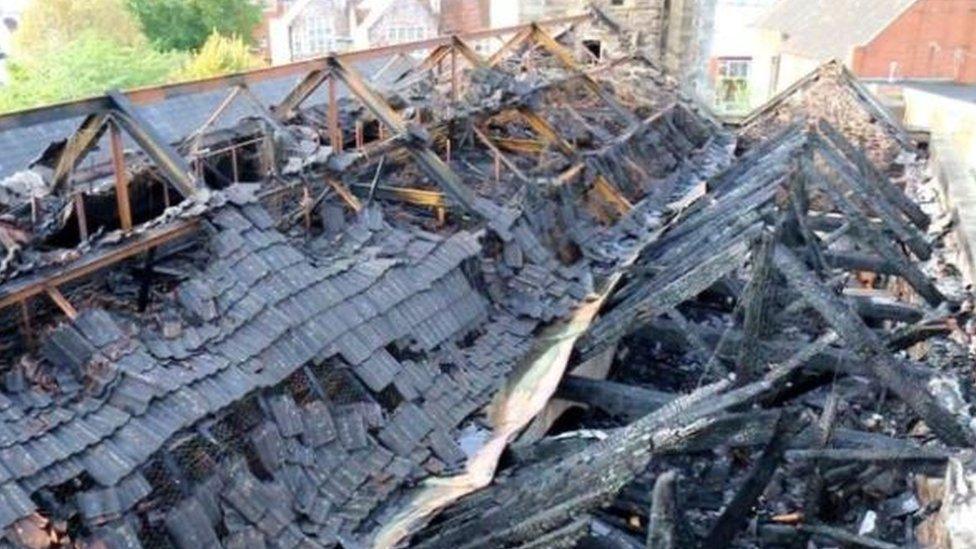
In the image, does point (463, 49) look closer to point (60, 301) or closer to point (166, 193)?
point (166, 193)

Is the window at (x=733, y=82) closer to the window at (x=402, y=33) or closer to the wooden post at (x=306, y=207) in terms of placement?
the window at (x=402, y=33)

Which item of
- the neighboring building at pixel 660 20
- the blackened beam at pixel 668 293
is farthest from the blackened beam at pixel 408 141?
the neighboring building at pixel 660 20

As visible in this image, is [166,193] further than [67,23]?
No

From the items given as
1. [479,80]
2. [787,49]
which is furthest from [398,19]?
[479,80]

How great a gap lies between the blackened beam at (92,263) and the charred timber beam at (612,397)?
3.19 meters

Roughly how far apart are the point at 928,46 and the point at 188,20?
3139 centimetres

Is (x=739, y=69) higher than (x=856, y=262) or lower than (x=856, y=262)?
lower

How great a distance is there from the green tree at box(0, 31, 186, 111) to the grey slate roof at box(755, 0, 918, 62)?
24.5 metres

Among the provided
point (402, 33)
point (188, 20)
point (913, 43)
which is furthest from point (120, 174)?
point (188, 20)

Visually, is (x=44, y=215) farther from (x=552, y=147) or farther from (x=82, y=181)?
(x=552, y=147)

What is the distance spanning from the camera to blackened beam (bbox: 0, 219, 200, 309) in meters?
5.05

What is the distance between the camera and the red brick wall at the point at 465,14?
37.7 metres

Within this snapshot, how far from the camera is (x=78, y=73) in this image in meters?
33.2

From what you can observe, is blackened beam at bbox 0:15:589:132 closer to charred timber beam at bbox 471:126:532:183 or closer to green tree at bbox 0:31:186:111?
charred timber beam at bbox 471:126:532:183
